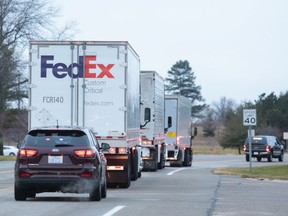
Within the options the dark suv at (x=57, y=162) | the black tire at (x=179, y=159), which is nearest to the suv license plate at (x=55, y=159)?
the dark suv at (x=57, y=162)

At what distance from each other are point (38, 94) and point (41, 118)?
0.66 meters

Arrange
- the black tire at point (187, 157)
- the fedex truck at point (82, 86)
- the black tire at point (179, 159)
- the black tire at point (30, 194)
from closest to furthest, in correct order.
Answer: the black tire at point (30, 194), the fedex truck at point (82, 86), the black tire at point (179, 159), the black tire at point (187, 157)

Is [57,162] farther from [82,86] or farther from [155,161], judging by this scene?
[155,161]

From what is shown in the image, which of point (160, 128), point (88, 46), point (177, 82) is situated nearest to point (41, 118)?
point (88, 46)

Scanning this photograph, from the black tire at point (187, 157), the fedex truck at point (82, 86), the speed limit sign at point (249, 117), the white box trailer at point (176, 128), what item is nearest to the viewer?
the fedex truck at point (82, 86)

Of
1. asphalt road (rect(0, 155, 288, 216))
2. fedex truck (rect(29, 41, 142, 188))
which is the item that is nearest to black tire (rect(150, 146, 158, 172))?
asphalt road (rect(0, 155, 288, 216))

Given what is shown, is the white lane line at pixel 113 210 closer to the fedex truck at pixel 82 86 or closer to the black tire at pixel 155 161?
the fedex truck at pixel 82 86

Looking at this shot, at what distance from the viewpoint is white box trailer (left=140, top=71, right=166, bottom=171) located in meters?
32.7

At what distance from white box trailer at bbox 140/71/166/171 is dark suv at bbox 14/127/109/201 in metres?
13.1

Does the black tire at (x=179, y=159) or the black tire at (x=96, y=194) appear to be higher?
the black tire at (x=179, y=159)

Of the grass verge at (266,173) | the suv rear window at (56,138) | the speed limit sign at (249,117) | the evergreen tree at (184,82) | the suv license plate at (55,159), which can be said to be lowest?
the grass verge at (266,173)

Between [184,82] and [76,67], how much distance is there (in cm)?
10699

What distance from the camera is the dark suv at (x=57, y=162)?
17688 mm

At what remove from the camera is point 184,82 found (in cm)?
12900
